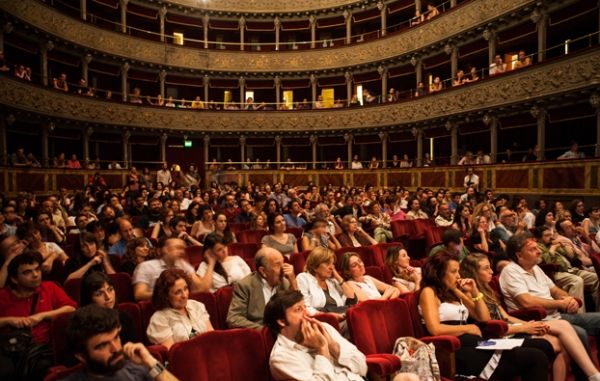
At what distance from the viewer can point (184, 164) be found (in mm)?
21484

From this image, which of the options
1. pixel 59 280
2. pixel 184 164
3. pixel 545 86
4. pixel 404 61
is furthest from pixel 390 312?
pixel 184 164

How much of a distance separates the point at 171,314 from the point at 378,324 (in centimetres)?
143

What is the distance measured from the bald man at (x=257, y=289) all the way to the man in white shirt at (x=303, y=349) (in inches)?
27.2

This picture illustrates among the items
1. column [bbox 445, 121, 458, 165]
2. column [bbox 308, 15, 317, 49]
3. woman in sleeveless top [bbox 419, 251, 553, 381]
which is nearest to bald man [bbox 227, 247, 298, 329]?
woman in sleeveless top [bbox 419, 251, 553, 381]

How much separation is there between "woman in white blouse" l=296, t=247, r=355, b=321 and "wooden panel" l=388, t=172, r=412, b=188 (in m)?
13.8

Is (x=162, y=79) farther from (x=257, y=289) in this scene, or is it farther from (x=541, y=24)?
(x=257, y=289)

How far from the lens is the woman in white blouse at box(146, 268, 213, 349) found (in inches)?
118

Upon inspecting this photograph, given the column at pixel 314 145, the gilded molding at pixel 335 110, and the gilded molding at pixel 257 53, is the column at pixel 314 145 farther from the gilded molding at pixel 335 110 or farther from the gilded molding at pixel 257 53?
the gilded molding at pixel 257 53

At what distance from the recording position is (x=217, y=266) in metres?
4.40

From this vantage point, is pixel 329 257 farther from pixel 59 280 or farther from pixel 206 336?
pixel 59 280

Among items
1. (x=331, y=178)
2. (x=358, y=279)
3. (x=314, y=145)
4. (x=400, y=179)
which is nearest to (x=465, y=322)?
(x=358, y=279)

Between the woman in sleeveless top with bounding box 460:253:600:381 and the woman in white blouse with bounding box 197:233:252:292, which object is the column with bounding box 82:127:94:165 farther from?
the woman in sleeveless top with bounding box 460:253:600:381

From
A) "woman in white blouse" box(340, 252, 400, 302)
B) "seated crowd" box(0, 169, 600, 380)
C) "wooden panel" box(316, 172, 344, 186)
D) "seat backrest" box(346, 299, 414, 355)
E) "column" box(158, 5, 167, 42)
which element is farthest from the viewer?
"wooden panel" box(316, 172, 344, 186)

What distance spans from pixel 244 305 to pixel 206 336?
850 millimetres
